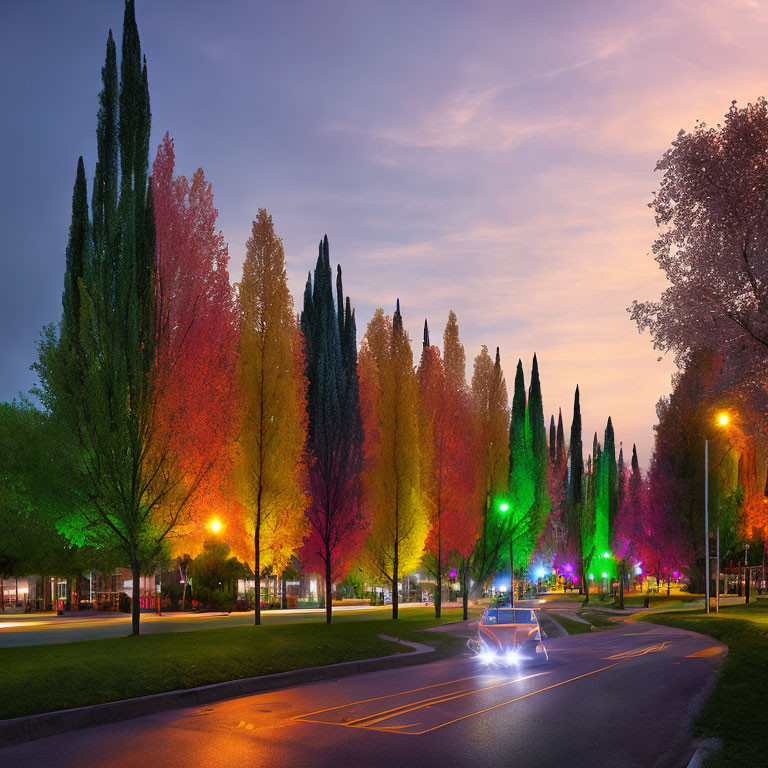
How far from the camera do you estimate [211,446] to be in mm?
26625

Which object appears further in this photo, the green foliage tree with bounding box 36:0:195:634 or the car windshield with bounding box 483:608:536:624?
the green foliage tree with bounding box 36:0:195:634

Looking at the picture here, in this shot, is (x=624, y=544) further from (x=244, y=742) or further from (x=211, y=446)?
(x=244, y=742)

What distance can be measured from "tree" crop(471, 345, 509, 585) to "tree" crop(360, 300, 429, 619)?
8.28m

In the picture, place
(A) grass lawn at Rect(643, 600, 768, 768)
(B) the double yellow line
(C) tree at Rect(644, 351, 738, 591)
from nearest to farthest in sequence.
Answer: (A) grass lawn at Rect(643, 600, 768, 768) < (B) the double yellow line < (C) tree at Rect(644, 351, 738, 591)

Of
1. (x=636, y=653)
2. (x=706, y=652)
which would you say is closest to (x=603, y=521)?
(x=706, y=652)

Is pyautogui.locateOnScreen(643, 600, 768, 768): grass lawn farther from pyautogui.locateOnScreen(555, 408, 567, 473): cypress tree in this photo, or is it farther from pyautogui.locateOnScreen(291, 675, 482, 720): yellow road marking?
pyautogui.locateOnScreen(555, 408, 567, 473): cypress tree

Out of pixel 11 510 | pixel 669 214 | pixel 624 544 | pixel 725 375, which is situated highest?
pixel 669 214

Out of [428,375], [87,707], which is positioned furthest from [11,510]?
[87,707]

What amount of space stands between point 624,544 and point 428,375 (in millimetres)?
49173

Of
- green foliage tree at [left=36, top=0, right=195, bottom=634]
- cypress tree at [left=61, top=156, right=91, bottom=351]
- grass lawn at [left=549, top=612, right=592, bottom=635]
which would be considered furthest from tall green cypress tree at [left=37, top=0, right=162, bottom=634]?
grass lawn at [left=549, top=612, right=592, bottom=635]

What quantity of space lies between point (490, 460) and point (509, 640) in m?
24.6

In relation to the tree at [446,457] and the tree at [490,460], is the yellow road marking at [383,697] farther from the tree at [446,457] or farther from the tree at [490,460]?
the tree at [490,460]

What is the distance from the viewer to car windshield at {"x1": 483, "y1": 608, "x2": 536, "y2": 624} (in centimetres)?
2070

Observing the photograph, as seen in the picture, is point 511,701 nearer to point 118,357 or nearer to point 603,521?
point 118,357
